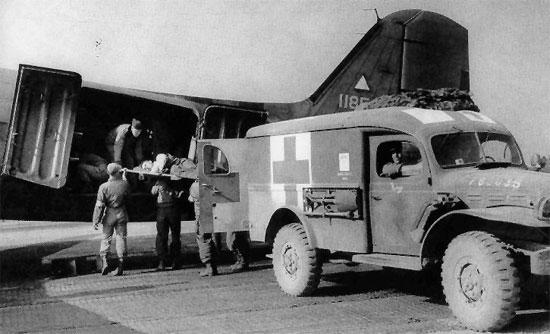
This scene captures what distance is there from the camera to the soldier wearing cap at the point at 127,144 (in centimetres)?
1010

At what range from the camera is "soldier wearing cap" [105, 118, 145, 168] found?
10102 millimetres

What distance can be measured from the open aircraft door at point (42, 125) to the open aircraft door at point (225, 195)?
8.19 feet

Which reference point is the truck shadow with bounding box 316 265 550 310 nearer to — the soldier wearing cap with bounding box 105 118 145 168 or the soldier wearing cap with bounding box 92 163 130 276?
the soldier wearing cap with bounding box 92 163 130 276

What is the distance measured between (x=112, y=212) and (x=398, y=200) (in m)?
5.17

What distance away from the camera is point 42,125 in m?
9.02

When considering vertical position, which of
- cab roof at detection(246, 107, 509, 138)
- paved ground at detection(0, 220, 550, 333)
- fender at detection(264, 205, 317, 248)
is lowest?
paved ground at detection(0, 220, 550, 333)

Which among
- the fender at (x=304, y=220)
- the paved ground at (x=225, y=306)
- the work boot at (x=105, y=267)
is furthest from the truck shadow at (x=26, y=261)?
the fender at (x=304, y=220)

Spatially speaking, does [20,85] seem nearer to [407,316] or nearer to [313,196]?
[313,196]

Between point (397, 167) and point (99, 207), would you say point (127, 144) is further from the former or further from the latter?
point (397, 167)

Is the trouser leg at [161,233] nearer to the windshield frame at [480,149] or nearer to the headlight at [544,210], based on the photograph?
the windshield frame at [480,149]

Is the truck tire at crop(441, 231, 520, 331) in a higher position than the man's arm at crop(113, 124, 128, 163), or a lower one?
lower

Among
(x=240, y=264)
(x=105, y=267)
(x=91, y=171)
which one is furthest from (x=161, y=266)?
(x=91, y=171)

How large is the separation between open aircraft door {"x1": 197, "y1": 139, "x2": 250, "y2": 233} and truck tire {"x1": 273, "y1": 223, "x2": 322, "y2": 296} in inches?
41.5

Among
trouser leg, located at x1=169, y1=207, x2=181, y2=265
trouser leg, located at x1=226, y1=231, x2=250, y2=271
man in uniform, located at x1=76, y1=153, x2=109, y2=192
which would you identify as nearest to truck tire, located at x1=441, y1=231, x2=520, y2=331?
trouser leg, located at x1=226, y1=231, x2=250, y2=271
